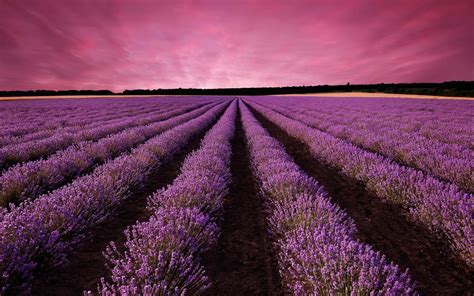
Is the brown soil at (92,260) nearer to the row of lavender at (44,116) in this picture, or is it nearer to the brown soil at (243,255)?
the brown soil at (243,255)

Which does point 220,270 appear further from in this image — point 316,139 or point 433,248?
point 316,139

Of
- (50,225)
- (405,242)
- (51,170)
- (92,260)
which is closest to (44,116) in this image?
(51,170)

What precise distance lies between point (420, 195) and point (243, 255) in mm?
2553

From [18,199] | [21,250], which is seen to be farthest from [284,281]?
[18,199]

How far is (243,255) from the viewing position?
280 centimetres

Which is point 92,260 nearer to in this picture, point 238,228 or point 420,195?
point 238,228

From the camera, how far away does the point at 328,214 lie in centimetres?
277

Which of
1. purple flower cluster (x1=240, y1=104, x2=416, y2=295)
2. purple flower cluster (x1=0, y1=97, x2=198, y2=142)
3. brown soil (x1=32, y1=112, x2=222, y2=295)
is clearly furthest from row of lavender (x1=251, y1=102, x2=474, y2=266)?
purple flower cluster (x1=0, y1=97, x2=198, y2=142)

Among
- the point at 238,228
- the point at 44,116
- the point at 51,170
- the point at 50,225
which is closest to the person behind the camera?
the point at 50,225

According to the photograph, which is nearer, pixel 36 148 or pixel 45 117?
pixel 36 148

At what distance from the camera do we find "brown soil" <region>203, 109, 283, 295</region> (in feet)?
7.63

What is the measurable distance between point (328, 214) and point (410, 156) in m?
4.16

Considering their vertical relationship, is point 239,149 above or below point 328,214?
below

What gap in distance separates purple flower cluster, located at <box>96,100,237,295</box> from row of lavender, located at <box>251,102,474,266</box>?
7.94 ft
